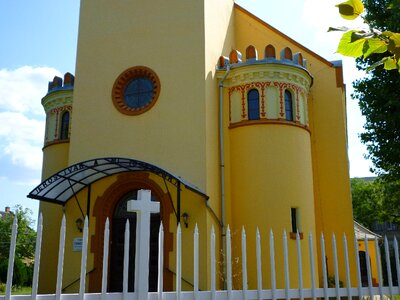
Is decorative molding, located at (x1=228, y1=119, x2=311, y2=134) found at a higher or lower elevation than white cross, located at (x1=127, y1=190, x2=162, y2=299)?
higher

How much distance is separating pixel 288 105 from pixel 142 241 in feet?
34.9

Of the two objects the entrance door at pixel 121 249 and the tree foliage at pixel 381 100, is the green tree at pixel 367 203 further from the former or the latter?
the entrance door at pixel 121 249

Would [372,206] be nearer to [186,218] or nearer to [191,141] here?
[191,141]

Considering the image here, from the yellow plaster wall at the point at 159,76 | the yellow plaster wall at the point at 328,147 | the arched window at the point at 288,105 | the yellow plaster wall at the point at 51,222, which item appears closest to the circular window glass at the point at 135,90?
the yellow plaster wall at the point at 159,76

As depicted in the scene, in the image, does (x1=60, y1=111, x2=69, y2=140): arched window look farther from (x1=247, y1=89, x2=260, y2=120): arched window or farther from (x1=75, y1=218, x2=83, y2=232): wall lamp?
(x1=247, y1=89, x2=260, y2=120): arched window

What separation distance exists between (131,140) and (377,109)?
7.95 metres

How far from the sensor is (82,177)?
540 inches

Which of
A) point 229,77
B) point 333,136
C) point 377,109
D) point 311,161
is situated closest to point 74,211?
point 229,77

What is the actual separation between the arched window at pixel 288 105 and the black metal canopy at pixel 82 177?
410cm

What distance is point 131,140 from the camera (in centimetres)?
1428

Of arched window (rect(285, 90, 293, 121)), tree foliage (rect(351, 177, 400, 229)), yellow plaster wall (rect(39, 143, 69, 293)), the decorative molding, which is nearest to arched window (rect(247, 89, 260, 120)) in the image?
the decorative molding

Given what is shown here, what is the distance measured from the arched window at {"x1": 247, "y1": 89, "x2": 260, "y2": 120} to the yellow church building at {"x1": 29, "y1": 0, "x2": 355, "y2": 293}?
0.03m

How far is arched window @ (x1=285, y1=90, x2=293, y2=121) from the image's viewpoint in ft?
48.4

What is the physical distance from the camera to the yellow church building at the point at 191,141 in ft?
43.9
